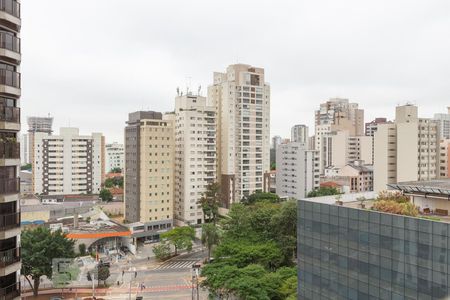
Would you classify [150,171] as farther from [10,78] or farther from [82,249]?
[10,78]

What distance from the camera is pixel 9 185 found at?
16641 millimetres

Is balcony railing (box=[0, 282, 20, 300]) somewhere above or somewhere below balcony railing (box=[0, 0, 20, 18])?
below

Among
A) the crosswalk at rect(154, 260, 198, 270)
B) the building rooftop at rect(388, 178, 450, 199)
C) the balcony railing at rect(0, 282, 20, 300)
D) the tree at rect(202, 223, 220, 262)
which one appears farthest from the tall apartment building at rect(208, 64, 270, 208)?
the balcony railing at rect(0, 282, 20, 300)

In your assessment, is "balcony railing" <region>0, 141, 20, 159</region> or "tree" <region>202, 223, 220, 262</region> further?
"tree" <region>202, 223, 220, 262</region>

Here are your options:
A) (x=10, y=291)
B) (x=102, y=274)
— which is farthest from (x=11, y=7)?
(x=102, y=274)

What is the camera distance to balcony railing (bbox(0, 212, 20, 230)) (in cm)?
1614

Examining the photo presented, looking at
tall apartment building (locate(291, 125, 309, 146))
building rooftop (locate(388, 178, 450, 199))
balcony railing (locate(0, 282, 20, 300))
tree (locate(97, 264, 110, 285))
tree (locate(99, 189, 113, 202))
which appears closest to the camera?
balcony railing (locate(0, 282, 20, 300))

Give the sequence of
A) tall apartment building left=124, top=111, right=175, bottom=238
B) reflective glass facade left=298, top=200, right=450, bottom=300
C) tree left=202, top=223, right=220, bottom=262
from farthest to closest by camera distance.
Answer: tall apartment building left=124, top=111, right=175, bottom=238, tree left=202, top=223, right=220, bottom=262, reflective glass facade left=298, top=200, right=450, bottom=300

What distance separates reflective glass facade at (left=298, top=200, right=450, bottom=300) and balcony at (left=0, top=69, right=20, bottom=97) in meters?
21.1

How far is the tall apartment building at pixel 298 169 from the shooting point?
105750 mm

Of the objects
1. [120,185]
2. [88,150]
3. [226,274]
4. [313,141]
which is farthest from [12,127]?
[313,141]

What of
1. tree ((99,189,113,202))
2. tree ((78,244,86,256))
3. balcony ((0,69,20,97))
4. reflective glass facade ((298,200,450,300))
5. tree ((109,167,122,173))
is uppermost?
balcony ((0,69,20,97))

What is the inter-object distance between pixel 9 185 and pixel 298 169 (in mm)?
94196

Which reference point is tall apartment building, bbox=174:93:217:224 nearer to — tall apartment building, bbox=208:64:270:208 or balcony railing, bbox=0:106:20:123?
tall apartment building, bbox=208:64:270:208
